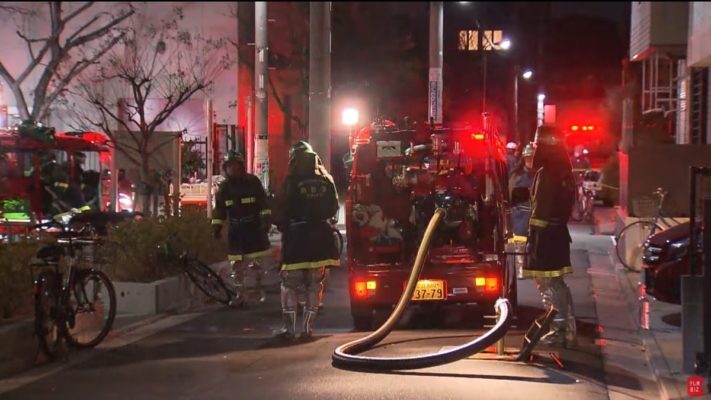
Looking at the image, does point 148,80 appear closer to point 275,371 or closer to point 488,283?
point 488,283

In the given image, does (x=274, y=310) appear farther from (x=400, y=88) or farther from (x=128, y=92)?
(x=400, y=88)

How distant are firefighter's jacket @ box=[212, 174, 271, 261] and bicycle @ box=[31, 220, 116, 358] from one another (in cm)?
218

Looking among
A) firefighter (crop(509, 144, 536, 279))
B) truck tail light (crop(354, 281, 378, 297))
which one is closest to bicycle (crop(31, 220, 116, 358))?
truck tail light (crop(354, 281, 378, 297))

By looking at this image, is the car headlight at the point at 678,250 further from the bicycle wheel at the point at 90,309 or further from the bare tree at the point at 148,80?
the bare tree at the point at 148,80

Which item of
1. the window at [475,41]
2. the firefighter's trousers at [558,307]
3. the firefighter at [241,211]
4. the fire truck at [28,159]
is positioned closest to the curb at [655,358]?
the firefighter's trousers at [558,307]

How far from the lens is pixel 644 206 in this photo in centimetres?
1402

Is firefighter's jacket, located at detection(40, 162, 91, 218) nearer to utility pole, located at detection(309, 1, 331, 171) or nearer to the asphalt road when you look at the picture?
utility pole, located at detection(309, 1, 331, 171)

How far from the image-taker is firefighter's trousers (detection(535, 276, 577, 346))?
27.1ft

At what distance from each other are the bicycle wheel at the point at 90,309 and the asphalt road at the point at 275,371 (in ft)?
0.59

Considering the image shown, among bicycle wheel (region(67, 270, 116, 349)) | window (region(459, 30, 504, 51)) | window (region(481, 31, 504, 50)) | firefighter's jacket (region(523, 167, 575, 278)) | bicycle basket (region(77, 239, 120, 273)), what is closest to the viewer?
firefighter's jacket (region(523, 167, 575, 278))

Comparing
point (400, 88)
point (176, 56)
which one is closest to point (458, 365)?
point (176, 56)

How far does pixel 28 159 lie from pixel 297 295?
29.2ft

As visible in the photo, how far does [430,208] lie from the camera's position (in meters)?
10.3

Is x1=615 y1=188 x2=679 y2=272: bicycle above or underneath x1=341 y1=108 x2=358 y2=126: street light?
underneath
